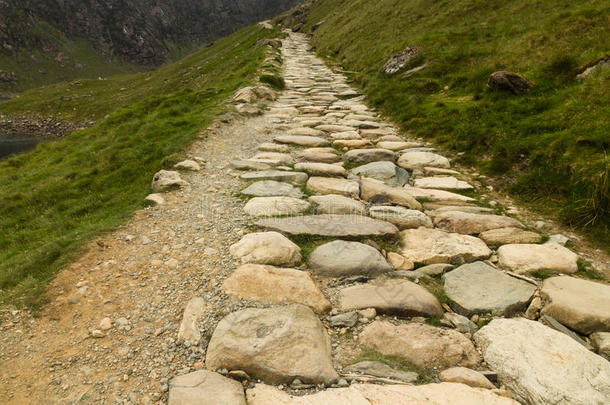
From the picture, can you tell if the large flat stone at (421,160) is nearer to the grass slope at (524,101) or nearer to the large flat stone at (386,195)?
the grass slope at (524,101)

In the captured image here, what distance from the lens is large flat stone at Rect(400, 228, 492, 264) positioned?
4.32 m

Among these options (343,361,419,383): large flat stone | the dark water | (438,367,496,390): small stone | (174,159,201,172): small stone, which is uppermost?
(174,159,201,172): small stone

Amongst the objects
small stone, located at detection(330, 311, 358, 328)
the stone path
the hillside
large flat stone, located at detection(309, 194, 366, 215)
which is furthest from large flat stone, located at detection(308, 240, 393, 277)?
the hillside

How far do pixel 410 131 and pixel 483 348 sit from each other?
828 centimetres

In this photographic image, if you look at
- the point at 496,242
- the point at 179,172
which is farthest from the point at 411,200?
the point at 179,172

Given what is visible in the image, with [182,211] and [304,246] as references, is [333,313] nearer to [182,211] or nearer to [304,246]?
[304,246]

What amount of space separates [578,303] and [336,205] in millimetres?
3277

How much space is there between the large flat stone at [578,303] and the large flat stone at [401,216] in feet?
5.97

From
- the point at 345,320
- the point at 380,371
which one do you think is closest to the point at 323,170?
the point at 345,320

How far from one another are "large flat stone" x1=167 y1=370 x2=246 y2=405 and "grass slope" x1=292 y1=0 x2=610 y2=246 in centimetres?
525

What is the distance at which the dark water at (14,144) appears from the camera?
145 ft

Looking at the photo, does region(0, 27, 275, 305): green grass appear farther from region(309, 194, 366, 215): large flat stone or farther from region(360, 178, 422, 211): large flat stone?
region(360, 178, 422, 211): large flat stone

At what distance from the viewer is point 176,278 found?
4.04 metres

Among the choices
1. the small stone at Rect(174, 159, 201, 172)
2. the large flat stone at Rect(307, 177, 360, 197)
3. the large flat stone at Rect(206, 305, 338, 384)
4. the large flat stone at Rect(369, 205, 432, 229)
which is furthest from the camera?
the small stone at Rect(174, 159, 201, 172)
